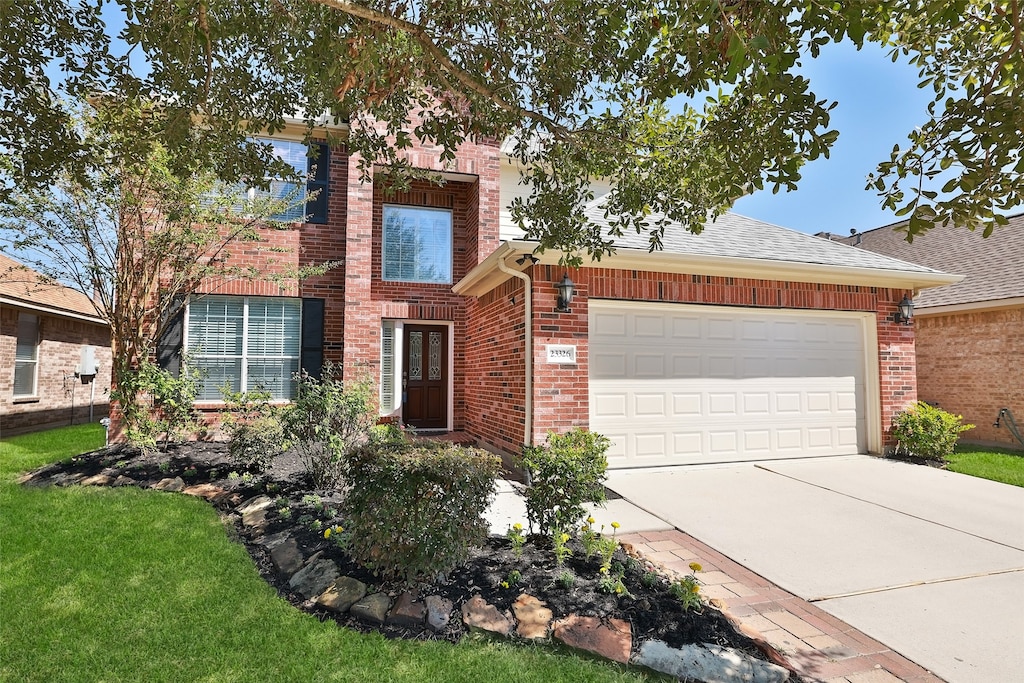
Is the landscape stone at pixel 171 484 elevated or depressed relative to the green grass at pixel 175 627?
elevated

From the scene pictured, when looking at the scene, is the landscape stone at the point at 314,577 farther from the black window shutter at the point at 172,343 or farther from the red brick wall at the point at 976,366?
the red brick wall at the point at 976,366

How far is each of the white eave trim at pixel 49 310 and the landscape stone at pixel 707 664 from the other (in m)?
13.3

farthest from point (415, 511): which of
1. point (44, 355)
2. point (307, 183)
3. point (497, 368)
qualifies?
point (44, 355)

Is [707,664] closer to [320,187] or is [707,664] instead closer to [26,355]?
[320,187]

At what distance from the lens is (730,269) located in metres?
7.69

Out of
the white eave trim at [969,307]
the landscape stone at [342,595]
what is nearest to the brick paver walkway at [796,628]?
the landscape stone at [342,595]

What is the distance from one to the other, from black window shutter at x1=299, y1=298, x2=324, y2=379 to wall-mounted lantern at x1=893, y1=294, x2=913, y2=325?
9.86 meters

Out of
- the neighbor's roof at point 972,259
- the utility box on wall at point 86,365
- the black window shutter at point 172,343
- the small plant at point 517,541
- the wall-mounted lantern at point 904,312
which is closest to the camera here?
the small plant at point 517,541

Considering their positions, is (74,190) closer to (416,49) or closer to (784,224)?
(416,49)

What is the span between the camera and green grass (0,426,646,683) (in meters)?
2.63

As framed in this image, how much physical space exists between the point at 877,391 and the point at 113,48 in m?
10.4

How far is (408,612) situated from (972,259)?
15.2m

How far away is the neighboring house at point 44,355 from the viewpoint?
36.0 ft

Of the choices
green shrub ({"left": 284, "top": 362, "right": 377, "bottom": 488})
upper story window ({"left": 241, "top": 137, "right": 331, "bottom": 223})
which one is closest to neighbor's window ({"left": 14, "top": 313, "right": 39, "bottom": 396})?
upper story window ({"left": 241, "top": 137, "right": 331, "bottom": 223})
